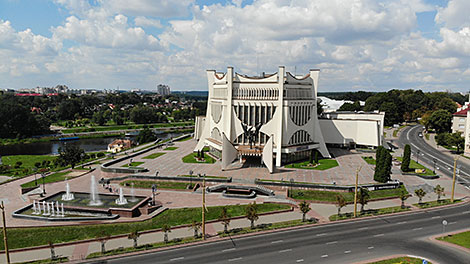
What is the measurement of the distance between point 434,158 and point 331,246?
177 feet

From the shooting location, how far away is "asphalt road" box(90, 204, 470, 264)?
95.9 feet

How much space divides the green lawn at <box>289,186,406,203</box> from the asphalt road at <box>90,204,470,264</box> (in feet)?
24.8

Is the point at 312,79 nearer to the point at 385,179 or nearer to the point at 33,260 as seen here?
the point at 385,179

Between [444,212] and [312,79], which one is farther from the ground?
[312,79]

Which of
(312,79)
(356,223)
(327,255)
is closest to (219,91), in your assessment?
(312,79)

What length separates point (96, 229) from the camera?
36.1 meters

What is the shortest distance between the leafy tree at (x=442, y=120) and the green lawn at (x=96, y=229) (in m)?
82.2

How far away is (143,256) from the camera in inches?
1176

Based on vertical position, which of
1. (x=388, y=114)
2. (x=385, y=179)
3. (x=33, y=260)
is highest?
(x=388, y=114)

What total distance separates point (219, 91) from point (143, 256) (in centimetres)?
4489

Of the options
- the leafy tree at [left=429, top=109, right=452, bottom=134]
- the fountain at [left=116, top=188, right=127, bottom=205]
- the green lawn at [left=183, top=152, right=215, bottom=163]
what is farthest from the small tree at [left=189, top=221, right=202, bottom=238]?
the leafy tree at [left=429, top=109, right=452, bottom=134]

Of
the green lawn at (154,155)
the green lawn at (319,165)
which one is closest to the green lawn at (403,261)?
the green lawn at (319,165)

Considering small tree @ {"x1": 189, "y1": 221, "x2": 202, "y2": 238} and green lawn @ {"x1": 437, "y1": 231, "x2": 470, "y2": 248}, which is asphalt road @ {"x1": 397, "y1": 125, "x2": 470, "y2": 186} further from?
small tree @ {"x1": 189, "y1": 221, "x2": 202, "y2": 238}

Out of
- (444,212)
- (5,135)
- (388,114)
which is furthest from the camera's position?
(388,114)
